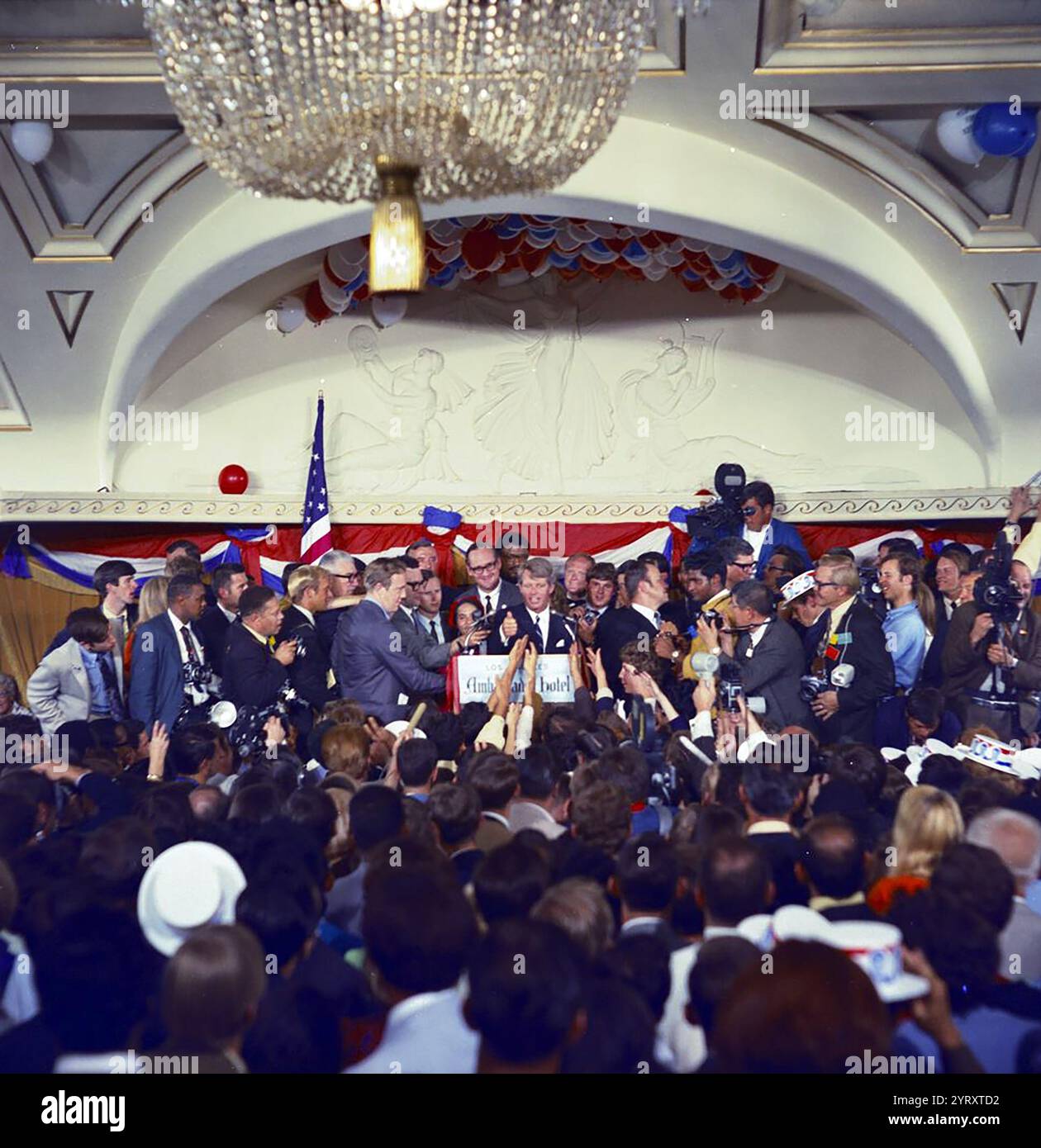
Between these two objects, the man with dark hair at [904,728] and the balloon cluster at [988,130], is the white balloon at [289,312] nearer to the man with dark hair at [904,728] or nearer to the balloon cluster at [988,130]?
the balloon cluster at [988,130]

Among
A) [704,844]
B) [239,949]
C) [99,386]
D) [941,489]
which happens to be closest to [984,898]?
[704,844]

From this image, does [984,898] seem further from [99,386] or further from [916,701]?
[99,386]

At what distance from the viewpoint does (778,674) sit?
6016 mm

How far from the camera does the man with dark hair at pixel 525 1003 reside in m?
2.62

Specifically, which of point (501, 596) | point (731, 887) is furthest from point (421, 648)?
point (731, 887)

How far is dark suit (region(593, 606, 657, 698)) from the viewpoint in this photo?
22.4 ft

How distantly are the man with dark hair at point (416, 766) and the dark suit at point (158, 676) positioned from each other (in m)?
2.57

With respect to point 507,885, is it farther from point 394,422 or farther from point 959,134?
point 394,422

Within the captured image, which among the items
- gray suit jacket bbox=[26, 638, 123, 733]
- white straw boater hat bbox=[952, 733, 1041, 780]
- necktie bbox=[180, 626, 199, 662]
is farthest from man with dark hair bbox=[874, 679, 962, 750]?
gray suit jacket bbox=[26, 638, 123, 733]

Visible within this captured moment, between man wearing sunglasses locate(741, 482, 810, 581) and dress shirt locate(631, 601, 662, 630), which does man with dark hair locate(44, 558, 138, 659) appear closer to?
dress shirt locate(631, 601, 662, 630)

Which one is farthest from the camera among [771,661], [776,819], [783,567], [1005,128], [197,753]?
[783,567]

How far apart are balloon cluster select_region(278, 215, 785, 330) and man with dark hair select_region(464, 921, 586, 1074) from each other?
5.67 m

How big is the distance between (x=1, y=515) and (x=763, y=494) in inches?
166

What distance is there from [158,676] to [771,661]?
276 centimetres
